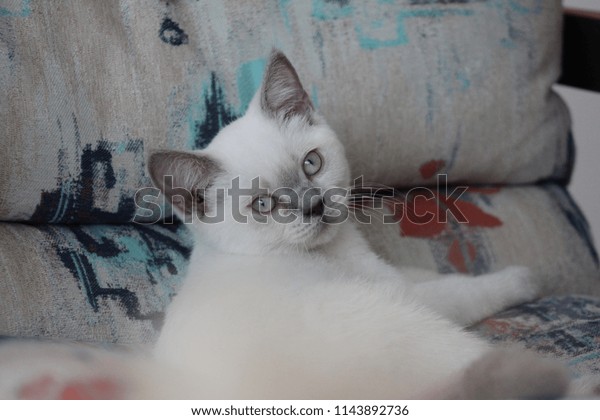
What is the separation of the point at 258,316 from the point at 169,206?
1.54ft

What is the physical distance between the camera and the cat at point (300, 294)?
0.91 meters

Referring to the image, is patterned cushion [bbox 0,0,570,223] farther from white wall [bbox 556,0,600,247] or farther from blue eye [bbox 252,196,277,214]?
white wall [bbox 556,0,600,247]

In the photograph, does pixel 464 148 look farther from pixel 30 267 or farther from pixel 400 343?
pixel 30 267

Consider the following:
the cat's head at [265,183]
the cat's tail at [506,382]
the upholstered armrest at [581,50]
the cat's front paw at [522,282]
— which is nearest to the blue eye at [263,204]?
the cat's head at [265,183]

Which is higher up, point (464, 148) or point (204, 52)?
point (204, 52)

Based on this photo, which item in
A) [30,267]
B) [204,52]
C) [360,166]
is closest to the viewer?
[30,267]

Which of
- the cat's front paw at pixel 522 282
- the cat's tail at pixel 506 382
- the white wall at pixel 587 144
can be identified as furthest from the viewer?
the white wall at pixel 587 144

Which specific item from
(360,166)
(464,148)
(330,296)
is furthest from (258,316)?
(464,148)

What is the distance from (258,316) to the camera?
0.98 metres

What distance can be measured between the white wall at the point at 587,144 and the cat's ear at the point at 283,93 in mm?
1624

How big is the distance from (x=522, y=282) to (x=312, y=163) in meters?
0.55

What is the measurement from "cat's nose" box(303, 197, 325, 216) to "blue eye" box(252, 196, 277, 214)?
0.06 meters

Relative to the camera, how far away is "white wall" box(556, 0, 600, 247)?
8.35 feet

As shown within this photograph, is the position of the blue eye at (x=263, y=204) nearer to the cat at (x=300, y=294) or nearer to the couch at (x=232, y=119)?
the cat at (x=300, y=294)
